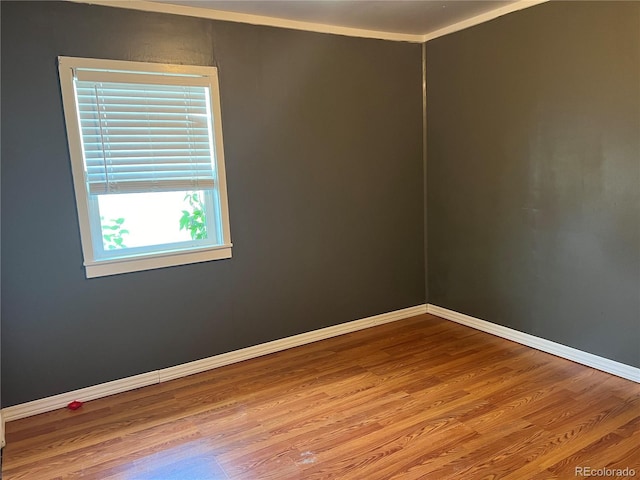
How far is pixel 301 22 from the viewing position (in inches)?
126

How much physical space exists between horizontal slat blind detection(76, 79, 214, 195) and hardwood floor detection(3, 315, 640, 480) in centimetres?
127

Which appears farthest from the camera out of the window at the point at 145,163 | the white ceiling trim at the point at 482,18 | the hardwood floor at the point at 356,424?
the white ceiling trim at the point at 482,18

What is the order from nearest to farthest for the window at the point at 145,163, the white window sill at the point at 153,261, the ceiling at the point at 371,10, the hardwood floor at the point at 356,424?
the hardwood floor at the point at 356,424, the window at the point at 145,163, the white window sill at the point at 153,261, the ceiling at the point at 371,10

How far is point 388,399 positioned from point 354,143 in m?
1.83

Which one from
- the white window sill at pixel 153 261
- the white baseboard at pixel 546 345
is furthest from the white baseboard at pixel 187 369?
the white window sill at pixel 153 261

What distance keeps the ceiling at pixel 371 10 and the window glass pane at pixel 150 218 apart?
114 centimetres

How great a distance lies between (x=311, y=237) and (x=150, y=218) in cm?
111

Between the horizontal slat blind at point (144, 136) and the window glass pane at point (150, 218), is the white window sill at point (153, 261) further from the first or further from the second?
the horizontal slat blind at point (144, 136)

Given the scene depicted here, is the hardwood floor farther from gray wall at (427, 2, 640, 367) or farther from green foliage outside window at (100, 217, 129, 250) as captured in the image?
green foliage outside window at (100, 217, 129, 250)

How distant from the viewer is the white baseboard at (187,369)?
2.67 m

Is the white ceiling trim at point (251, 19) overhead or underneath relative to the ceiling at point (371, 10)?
underneath

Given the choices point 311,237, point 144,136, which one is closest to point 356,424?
point 311,237

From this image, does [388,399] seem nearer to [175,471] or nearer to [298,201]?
[175,471]

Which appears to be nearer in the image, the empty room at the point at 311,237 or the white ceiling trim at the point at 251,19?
the empty room at the point at 311,237
